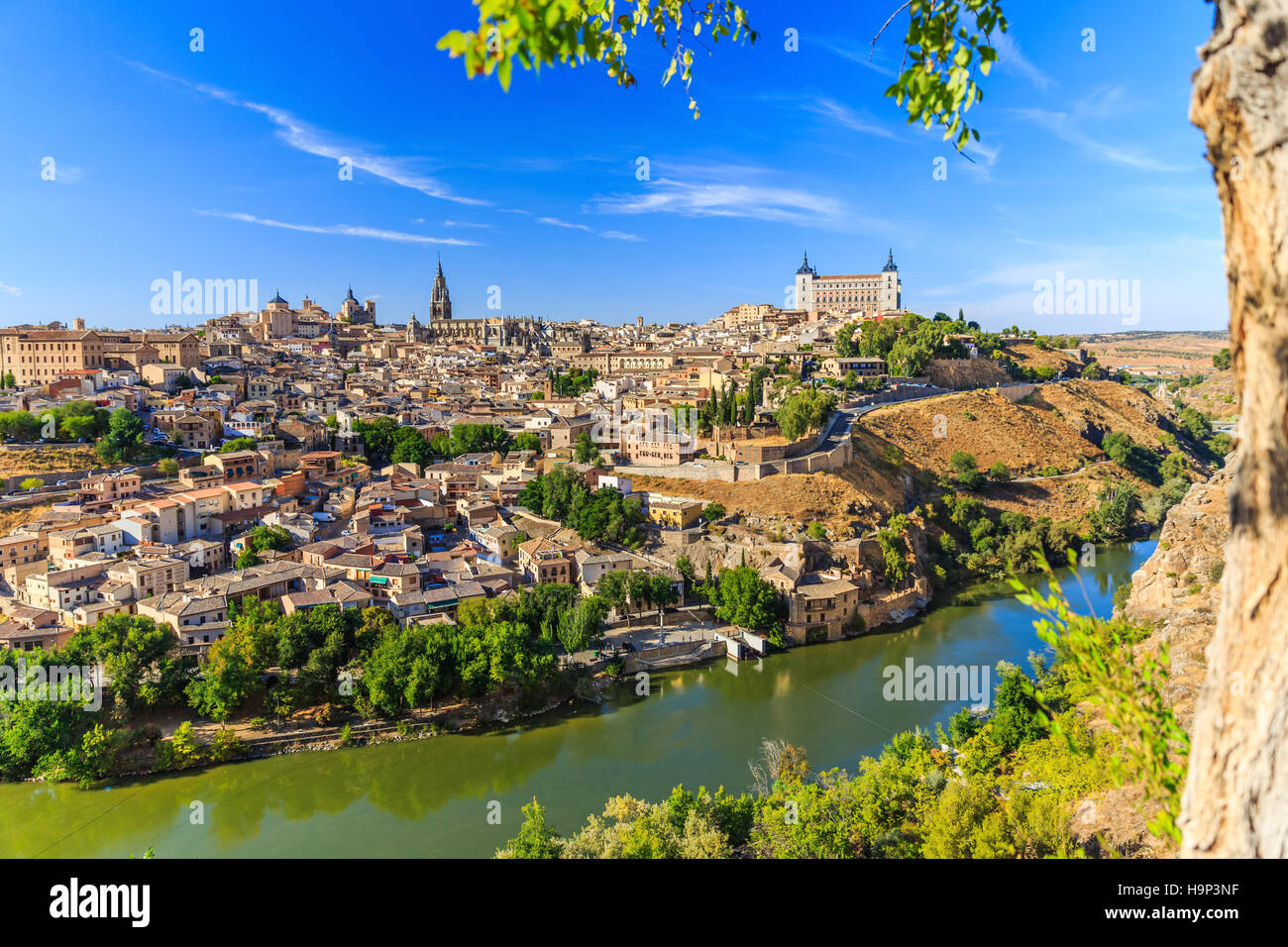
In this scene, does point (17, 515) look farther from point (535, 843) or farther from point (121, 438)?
point (535, 843)

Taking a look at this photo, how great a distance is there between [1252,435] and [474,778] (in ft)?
25.8

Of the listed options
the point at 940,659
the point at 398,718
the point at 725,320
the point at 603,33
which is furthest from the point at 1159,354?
Result: the point at 603,33

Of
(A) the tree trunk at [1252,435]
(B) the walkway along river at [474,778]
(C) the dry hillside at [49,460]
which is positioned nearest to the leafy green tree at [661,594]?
(B) the walkway along river at [474,778]

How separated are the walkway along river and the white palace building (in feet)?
95.8

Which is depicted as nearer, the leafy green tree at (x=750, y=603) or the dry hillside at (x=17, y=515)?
the leafy green tree at (x=750, y=603)

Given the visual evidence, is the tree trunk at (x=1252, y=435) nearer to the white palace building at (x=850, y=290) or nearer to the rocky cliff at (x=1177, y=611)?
the rocky cliff at (x=1177, y=611)

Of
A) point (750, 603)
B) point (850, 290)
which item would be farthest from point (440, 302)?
point (750, 603)

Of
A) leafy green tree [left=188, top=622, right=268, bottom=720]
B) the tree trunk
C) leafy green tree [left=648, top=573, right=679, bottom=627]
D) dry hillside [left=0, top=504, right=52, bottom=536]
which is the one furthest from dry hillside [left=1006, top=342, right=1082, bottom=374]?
the tree trunk

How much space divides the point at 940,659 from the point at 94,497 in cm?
1451

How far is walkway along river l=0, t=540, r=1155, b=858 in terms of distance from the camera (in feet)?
21.5

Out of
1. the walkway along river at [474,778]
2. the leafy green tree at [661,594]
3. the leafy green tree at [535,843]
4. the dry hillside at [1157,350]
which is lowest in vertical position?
the walkway along river at [474,778]

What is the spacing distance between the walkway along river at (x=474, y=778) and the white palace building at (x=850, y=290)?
95.8 feet

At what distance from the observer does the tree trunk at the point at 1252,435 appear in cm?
82
